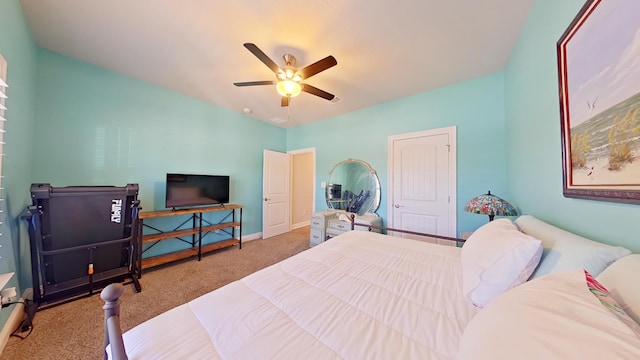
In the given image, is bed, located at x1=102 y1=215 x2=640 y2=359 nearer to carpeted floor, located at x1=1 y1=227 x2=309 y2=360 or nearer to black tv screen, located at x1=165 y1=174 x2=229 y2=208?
carpeted floor, located at x1=1 y1=227 x2=309 y2=360

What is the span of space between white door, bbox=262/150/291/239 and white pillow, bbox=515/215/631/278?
3.89 meters

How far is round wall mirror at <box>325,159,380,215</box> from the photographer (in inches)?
134

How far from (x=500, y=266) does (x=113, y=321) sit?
1.55 m

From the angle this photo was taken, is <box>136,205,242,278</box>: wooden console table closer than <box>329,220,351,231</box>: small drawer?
Yes

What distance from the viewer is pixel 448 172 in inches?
107

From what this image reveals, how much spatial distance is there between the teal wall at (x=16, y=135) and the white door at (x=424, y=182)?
3960 mm

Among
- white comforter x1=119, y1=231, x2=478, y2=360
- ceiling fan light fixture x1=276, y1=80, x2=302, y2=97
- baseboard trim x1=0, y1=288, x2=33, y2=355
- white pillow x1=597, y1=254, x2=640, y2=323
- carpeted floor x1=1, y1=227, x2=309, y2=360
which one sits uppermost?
ceiling fan light fixture x1=276, y1=80, x2=302, y2=97

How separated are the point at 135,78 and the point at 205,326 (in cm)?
342

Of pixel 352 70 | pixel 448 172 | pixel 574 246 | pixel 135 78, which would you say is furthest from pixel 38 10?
pixel 448 172

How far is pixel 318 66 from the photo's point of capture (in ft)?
6.07

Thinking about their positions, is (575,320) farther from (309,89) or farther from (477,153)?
(477,153)

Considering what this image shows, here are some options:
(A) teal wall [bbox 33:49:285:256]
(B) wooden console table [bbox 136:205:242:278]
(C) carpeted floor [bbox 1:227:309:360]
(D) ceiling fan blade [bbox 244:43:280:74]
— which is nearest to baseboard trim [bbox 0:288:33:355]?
(C) carpeted floor [bbox 1:227:309:360]

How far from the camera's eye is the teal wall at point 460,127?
2.41m

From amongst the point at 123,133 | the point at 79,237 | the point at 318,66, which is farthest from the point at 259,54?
the point at 79,237
